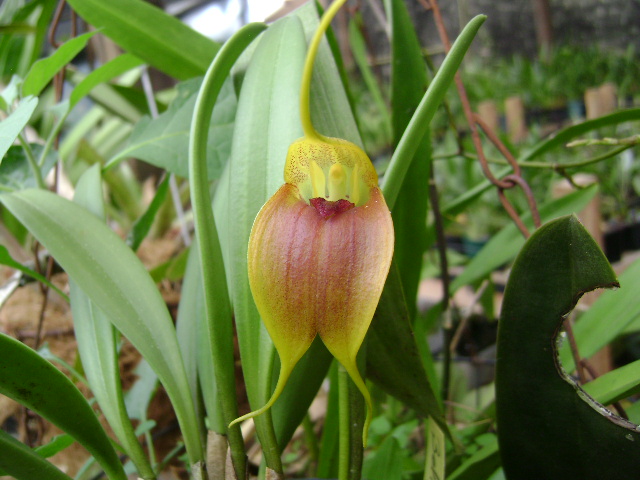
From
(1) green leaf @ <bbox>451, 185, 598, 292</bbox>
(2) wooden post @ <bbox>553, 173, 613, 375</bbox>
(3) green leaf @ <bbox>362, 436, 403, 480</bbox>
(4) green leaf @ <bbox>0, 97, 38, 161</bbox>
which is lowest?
(2) wooden post @ <bbox>553, 173, 613, 375</bbox>

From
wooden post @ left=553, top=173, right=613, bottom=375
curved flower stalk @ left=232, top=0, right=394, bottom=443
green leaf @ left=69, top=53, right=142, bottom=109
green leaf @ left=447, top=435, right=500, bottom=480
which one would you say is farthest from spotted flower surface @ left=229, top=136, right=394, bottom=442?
wooden post @ left=553, top=173, right=613, bottom=375

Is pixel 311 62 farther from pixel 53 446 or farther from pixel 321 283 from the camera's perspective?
pixel 53 446

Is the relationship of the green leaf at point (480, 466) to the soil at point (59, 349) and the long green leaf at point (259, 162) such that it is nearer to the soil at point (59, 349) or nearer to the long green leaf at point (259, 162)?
the long green leaf at point (259, 162)

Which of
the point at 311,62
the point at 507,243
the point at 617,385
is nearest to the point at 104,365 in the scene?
the point at 311,62

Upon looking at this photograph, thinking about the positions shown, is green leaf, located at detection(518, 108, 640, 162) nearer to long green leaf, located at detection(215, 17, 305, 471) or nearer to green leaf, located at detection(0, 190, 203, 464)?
long green leaf, located at detection(215, 17, 305, 471)

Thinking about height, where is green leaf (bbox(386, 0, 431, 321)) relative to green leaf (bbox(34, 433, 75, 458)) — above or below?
above

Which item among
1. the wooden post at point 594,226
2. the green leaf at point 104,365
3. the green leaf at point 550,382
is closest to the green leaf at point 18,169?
the green leaf at point 104,365

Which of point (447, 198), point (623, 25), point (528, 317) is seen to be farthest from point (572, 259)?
point (623, 25)
